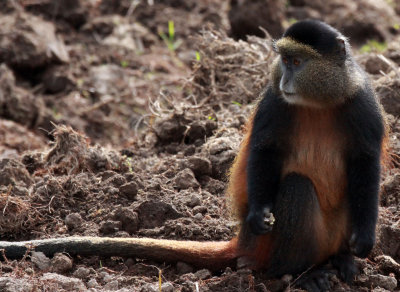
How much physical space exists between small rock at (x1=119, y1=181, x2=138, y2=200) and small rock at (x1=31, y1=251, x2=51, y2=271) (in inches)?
38.7

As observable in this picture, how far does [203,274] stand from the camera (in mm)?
5008

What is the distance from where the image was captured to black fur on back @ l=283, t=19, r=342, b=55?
4750 millimetres

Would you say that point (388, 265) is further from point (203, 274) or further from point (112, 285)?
point (112, 285)

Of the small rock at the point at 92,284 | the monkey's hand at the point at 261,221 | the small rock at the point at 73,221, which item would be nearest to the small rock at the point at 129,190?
the small rock at the point at 73,221

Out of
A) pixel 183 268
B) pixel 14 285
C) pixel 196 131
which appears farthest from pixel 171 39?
pixel 14 285

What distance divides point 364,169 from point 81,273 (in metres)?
1.96

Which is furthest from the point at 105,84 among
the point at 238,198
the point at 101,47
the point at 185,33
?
the point at 238,198

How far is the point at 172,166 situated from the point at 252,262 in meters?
1.61

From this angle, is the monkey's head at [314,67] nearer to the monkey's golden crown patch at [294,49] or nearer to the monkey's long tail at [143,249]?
the monkey's golden crown patch at [294,49]

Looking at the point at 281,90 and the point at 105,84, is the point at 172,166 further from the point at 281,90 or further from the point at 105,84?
the point at 105,84

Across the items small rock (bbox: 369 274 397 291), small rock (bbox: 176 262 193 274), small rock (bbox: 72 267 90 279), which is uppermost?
small rock (bbox: 369 274 397 291)

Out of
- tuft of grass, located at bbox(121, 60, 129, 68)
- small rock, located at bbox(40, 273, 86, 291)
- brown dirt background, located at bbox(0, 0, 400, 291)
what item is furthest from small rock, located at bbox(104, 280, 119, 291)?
tuft of grass, located at bbox(121, 60, 129, 68)

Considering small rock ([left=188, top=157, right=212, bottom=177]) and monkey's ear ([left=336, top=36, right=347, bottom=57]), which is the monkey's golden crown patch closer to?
monkey's ear ([left=336, top=36, right=347, bottom=57])

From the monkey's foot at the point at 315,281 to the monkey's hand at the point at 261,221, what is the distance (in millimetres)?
419
